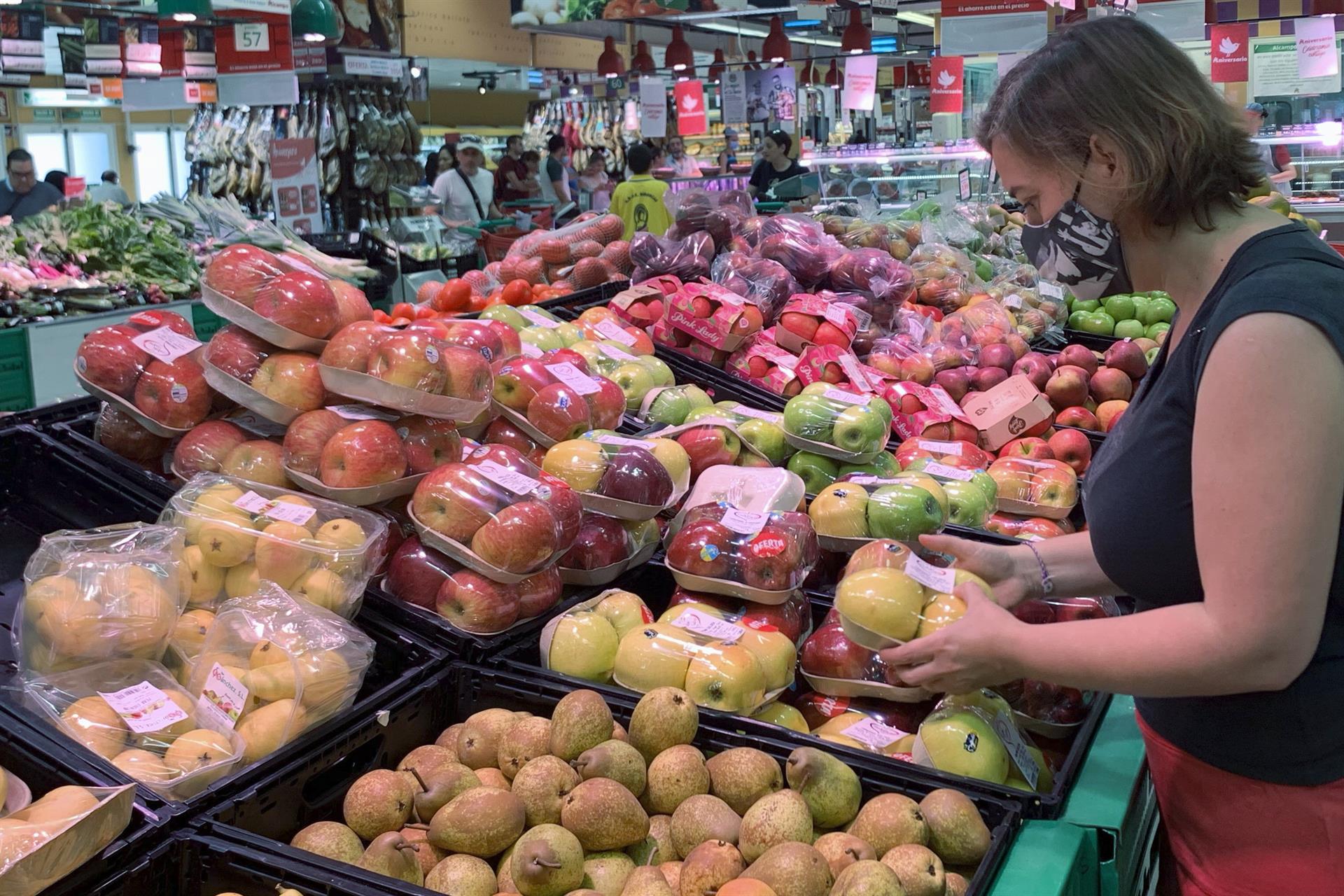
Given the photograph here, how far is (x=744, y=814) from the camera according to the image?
157cm

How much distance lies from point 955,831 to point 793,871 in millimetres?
264

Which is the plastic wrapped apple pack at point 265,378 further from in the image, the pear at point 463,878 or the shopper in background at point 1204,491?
the shopper in background at point 1204,491

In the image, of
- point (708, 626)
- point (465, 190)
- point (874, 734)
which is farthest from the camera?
point (465, 190)

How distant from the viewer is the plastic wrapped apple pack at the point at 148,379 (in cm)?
240

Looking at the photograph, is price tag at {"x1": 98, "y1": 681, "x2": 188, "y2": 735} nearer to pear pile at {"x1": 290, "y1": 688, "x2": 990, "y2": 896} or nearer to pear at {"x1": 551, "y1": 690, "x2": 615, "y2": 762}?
pear pile at {"x1": 290, "y1": 688, "x2": 990, "y2": 896}

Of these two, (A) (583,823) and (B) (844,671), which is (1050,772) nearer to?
(B) (844,671)

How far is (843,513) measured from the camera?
2268mm

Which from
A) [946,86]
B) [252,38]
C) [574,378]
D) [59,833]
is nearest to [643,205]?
[252,38]

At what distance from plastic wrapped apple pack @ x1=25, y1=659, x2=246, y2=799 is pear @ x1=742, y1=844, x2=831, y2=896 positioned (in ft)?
2.47

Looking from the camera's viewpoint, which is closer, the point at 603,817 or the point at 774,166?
the point at 603,817

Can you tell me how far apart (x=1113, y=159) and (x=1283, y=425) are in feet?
1.25

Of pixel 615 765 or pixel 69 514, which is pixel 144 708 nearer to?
pixel 615 765

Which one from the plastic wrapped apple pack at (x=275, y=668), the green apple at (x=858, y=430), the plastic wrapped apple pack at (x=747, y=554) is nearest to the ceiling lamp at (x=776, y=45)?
the green apple at (x=858, y=430)

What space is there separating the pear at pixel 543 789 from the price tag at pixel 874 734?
49 cm
